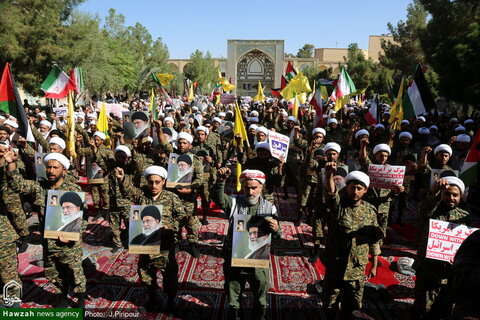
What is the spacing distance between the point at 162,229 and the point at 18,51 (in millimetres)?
17438

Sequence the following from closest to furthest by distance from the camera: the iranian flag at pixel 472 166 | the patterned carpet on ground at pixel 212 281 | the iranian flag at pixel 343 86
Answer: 1. the patterned carpet on ground at pixel 212 281
2. the iranian flag at pixel 472 166
3. the iranian flag at pixel 343 86

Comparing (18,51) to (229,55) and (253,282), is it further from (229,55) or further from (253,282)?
(229,55)

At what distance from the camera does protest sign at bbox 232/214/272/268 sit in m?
3.57

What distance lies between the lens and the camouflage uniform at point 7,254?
4.00 meters

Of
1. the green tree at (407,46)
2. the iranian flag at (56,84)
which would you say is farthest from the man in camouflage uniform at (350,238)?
the green tree at (407,46)

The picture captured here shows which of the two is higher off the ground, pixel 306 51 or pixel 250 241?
pixel 306 51

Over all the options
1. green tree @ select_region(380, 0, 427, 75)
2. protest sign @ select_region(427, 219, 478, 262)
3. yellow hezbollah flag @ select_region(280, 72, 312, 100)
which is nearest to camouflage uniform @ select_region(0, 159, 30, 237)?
protest sign @ select_region(427, 219, 478, 262)

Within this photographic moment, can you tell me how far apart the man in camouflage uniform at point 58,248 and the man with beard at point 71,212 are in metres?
0.17

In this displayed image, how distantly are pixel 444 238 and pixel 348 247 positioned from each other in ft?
2.95

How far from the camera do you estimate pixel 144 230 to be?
3842 mm

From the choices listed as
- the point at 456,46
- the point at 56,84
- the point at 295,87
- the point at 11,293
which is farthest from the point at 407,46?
the point at 11,293

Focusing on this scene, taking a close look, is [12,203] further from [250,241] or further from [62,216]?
[250,241]

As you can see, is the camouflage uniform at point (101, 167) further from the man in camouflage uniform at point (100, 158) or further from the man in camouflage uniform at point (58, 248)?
the man in camouflage uniform at point (58, 248)

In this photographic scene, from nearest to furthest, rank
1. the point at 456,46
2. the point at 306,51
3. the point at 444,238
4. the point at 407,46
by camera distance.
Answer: the point at 444,238 < the point at 456,46 < the point at 407,46 < the point at 306,51
